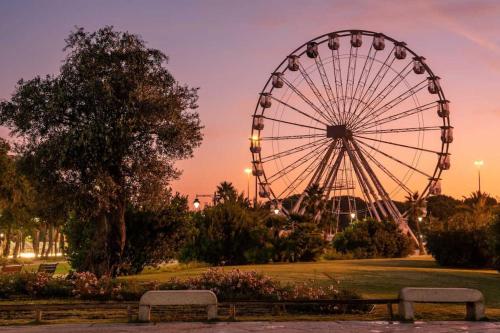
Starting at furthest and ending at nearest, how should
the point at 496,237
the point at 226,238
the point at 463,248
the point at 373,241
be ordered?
the point at 373,241, the point at 226,238, the point at 463,248, the point at 496,237

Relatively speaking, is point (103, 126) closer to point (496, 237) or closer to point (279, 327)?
point (279, 327)

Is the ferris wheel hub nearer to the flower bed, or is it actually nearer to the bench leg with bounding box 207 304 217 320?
the flower bed

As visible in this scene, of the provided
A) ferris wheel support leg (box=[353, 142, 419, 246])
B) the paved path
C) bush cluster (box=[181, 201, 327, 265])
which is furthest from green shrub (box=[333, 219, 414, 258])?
the paved path

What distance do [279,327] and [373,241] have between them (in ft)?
A: 135

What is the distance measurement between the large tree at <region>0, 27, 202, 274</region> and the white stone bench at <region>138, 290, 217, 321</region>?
32.5ft

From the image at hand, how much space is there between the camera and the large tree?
989 inches

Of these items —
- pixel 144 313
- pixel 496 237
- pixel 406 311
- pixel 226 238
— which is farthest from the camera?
pixel 226 238

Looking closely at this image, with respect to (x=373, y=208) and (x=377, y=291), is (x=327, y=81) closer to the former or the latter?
(x=373, y=208)

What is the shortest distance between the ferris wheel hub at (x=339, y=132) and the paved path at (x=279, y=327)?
124ft

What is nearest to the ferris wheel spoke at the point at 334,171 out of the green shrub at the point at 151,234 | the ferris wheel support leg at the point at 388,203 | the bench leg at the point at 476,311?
the ferris wheel support leg at the point at 388,203

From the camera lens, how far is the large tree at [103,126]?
25125 mm

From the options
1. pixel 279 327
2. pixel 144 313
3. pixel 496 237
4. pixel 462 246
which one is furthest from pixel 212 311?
pixel 462 246

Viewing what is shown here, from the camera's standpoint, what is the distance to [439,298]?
53.2ft

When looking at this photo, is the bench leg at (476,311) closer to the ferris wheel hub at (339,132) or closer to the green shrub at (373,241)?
the green shrub at (373,241)
